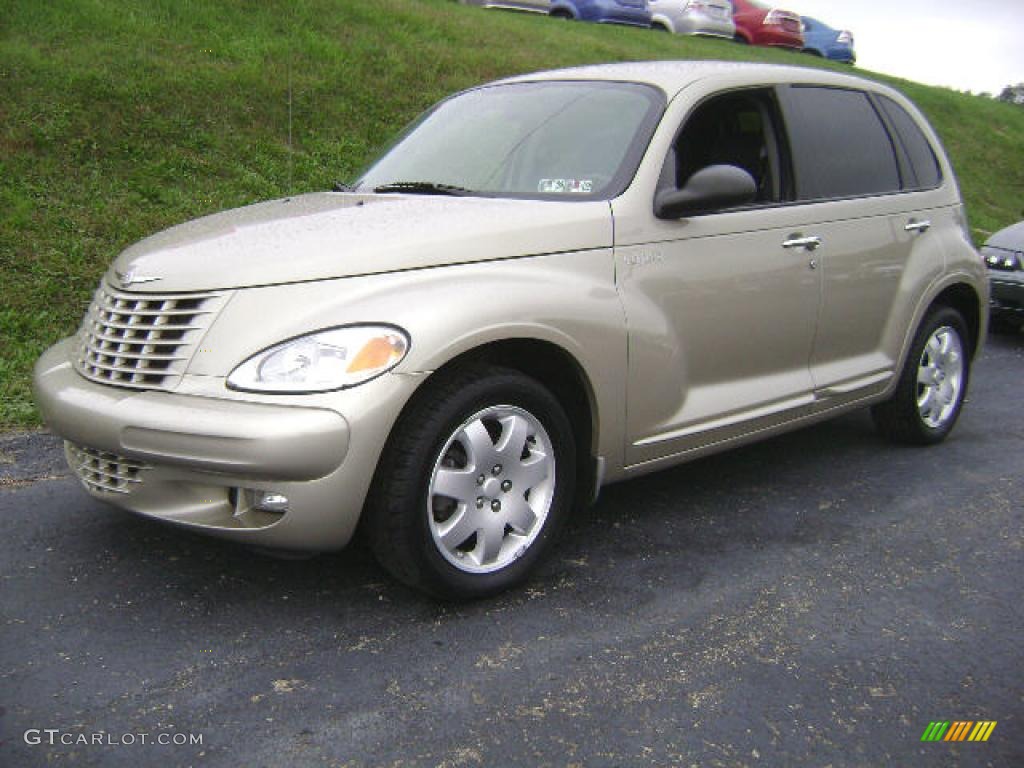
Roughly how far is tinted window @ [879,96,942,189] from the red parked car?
736 inches

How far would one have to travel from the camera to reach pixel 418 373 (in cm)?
316

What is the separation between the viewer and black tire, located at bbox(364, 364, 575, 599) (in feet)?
10.5

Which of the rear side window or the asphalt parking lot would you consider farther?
the rear side window

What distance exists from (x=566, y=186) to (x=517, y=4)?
623 inches

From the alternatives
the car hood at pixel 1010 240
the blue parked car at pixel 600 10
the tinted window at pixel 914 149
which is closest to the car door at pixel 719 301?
the tinted window at pixel 914 149

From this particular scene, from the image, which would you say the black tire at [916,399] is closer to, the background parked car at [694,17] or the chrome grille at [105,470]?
the chrome grille at [105,470]

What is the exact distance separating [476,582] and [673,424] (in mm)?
1015

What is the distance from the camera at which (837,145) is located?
4816 millimetres

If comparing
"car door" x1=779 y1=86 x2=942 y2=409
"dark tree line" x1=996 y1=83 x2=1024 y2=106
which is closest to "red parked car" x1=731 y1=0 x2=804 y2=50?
"dark tree line" x1=996 y1=83 x2=1024 y2=106

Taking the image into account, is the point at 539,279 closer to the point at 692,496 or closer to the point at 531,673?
the point at 531,673

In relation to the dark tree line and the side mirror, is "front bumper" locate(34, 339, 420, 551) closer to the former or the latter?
the side mirror

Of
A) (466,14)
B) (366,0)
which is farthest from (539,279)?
(466,14)

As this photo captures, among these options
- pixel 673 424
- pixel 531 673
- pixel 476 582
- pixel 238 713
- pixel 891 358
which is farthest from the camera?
pixel 891 358

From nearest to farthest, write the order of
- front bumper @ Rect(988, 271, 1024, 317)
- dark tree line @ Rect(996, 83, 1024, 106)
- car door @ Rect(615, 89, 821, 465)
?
car door @ Rect(615, 89, 821, 465)
front bumper @ Rect(988, 271, 1024, 317)
dark tree line @ Rect(996, 83, 1024, 106)
